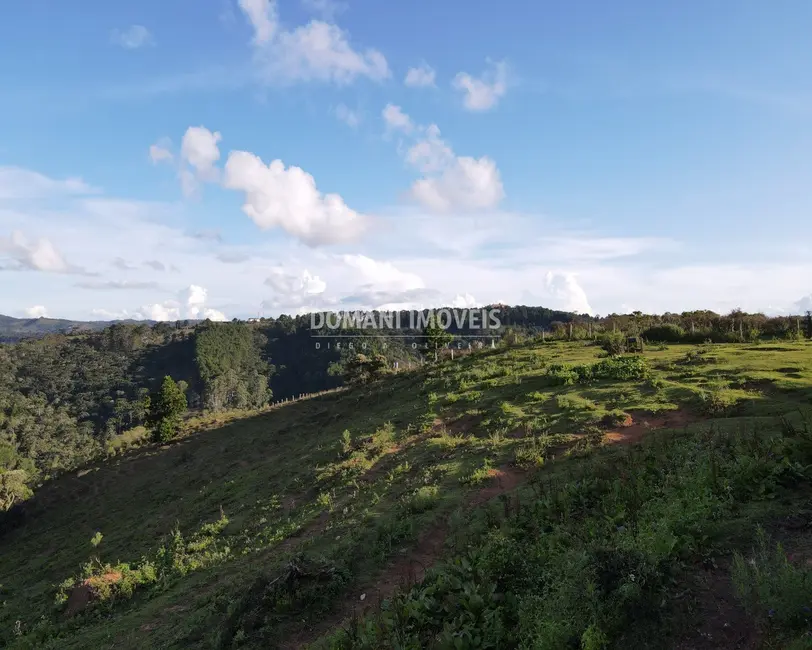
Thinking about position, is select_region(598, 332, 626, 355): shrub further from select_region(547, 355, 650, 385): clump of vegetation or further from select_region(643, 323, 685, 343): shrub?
select_region(547, 355, 650, 385): clump of vegetation

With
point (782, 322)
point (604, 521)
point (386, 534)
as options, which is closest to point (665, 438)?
point (604, 521)

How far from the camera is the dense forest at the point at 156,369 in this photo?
317ft

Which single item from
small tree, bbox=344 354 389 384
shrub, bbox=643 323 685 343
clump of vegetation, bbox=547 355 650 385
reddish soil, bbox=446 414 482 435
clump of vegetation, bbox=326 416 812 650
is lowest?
small tree, bbox=344 354 389 384

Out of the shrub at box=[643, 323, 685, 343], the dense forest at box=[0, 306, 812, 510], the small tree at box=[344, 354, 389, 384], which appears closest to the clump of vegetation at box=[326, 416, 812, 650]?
the shrub at box=[643, 323, 685, 343]

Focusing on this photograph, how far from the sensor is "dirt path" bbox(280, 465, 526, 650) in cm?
629

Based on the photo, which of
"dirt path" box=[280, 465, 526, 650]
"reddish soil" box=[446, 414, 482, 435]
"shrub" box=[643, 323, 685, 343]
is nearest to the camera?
"dirt path" box=[280, 465, 526, 650]

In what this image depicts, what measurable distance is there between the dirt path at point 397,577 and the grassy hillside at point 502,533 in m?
0.04

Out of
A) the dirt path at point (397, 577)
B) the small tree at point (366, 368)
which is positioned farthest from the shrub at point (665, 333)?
the dirt path at point (397, 577)

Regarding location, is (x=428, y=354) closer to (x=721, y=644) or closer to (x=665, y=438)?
(x=665, y=438)

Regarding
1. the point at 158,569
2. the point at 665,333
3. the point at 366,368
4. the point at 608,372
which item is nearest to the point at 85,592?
the point at 158,569

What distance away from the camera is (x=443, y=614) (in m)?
5.42

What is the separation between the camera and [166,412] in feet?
148

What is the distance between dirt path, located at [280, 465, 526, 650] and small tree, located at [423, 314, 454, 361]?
39.0 meters

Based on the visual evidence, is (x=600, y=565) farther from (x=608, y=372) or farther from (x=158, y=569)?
(x=608, y=372)
